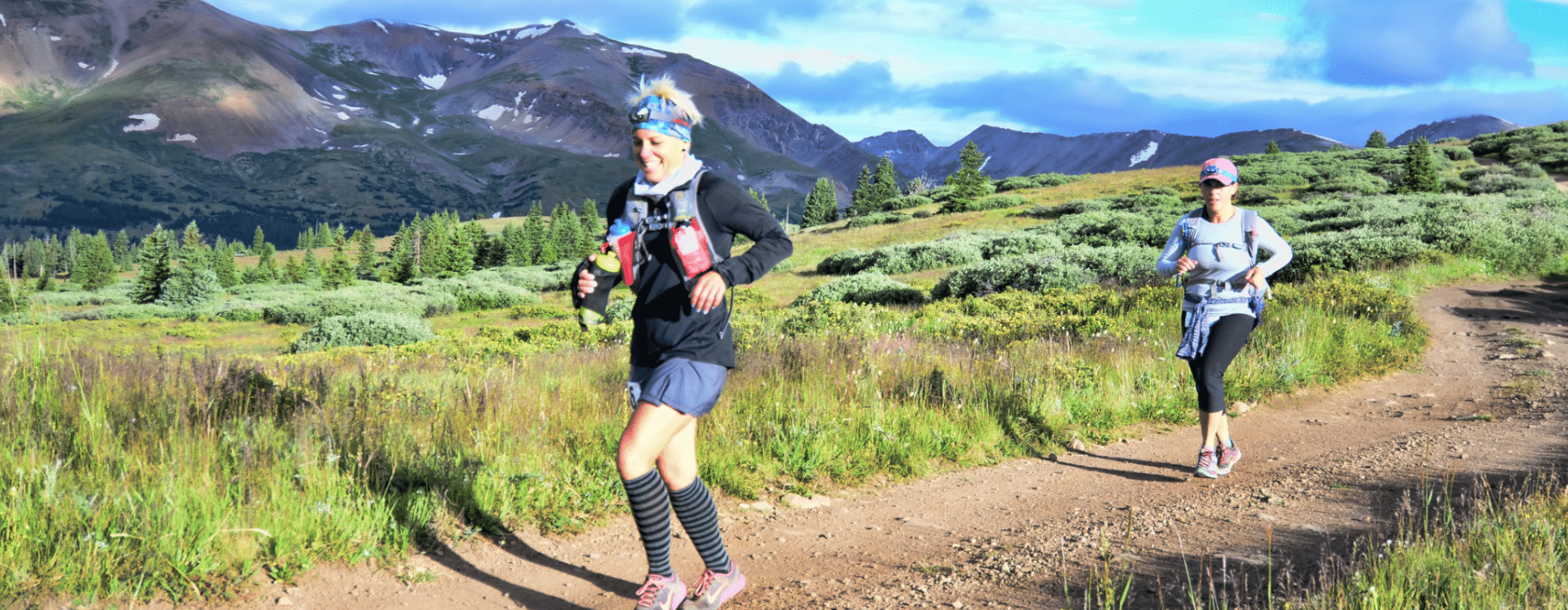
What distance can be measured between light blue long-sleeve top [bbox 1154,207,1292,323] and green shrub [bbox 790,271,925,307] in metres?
16.8

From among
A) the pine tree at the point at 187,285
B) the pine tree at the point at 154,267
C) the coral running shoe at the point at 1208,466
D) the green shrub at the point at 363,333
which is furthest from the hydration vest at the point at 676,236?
the pine tree at the point at 154,267

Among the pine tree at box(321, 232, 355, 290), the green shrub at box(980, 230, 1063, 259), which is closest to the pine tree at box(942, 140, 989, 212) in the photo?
the green shrub at box(980, 230, 1063, 259)

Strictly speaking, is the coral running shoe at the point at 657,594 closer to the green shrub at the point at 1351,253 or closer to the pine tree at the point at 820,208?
the green shrub at the point at 1351,253

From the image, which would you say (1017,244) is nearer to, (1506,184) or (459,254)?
(1506,184)

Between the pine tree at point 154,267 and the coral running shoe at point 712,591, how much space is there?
2646 inches

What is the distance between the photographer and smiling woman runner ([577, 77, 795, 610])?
10.2 ft

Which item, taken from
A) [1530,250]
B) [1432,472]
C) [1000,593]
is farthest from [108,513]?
[1530,250]

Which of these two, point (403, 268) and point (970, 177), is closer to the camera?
point (970, 177)

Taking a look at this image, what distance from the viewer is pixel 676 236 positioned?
3.05m

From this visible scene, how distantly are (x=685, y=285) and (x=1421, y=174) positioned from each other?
4795 centimetres

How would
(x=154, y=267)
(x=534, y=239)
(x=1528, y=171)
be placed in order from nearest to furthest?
(x=1528, y=171)
(x=154, y=267)
(x=534, y=239)

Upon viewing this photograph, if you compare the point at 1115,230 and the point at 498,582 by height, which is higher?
the point at 1115,230

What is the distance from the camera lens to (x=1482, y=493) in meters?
4.74

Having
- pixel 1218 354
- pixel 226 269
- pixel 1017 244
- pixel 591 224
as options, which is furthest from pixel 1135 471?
pixel 591 224
